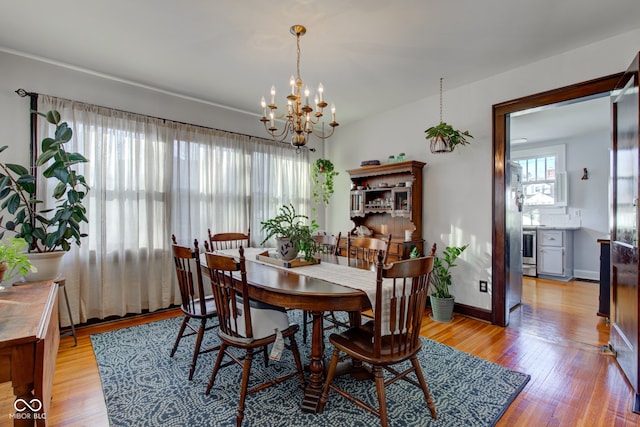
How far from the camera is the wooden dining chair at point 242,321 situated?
5.82 feet

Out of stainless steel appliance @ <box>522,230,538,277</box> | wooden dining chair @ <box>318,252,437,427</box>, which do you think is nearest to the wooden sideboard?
wooden dining chair @ <box>318,252,437,427</box>

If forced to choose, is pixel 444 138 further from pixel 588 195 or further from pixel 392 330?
pixel 588 195

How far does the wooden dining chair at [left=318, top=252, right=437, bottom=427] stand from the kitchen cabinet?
5.05m

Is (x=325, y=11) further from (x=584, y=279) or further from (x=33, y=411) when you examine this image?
(x=584, y=279)

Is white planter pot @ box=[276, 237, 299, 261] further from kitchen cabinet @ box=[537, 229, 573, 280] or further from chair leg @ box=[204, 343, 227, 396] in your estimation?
kitchen cabinet @ box=[537, 229, 573, 280]

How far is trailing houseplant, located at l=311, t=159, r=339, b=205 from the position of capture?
16.6 feet

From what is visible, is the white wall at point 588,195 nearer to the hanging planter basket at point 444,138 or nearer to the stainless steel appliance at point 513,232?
the stainless steel appliance at point 513,232

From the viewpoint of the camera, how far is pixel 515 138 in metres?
5.69

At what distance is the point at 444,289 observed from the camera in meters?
3.53

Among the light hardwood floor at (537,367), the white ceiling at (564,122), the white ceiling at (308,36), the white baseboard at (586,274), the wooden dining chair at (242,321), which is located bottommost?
the light hardwood floor at (537,367)

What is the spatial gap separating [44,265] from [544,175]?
769 cm

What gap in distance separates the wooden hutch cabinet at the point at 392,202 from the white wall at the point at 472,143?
0.18 meters

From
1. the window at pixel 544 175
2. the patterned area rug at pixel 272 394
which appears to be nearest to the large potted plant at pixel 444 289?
the patterned area rug at pixel 272 394

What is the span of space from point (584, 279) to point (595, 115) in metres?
2.87
